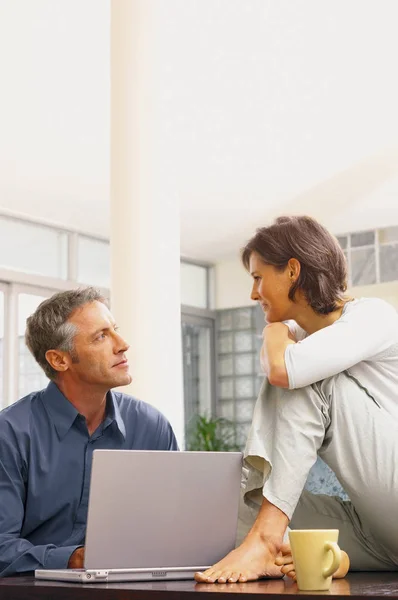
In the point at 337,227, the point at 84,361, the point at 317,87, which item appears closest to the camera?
the point at 84,361

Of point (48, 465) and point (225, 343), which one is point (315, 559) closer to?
point (48, 465)

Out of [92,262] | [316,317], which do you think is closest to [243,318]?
[92,262]

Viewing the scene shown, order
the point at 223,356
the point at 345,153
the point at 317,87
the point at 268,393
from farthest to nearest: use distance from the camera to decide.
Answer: the point at 223,356 < the point at 345,153 < the point at 317,87 < the point at 268,393

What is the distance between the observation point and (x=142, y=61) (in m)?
4.12

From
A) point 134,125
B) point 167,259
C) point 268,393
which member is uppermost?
point 134,125

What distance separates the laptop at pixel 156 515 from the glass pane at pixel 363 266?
700 cm

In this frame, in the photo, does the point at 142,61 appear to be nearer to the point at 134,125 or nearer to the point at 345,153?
the point at 134,125

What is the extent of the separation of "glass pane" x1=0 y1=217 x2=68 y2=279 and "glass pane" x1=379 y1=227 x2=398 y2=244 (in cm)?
286

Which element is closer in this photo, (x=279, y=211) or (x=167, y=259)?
(x=167, y=259)

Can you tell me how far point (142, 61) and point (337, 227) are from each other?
484 cm

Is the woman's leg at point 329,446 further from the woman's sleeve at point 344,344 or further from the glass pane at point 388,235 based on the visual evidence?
the glass pane at point 388,235

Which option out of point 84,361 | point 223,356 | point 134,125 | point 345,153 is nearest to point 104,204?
point 345,153

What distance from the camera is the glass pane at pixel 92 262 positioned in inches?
332

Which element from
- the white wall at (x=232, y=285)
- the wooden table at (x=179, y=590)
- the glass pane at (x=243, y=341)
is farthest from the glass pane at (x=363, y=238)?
the wooden table at (x=179, y=590)
